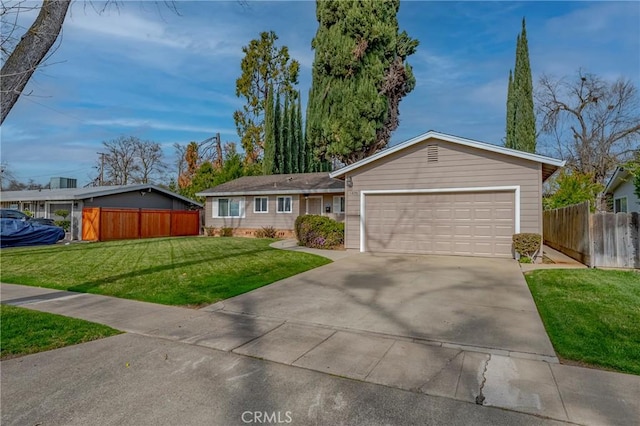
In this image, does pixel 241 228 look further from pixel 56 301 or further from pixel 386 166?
pixel 56 301

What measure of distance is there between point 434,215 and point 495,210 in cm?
192

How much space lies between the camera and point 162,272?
9.02 metres

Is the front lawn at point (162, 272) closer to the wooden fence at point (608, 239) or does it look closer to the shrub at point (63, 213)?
the wooden fence at point (608, 239)

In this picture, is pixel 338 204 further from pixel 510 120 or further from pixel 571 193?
pixel 510 120

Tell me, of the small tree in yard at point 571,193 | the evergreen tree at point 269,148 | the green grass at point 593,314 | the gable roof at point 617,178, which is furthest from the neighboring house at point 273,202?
the gable roof at point 617,178

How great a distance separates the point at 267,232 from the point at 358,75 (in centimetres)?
1191

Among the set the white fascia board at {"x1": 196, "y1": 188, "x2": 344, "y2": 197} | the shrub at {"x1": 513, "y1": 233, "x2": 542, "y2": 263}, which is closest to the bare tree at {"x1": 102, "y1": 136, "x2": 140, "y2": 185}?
the white fascia board at {"x1": 196, "y1": 188, "x2": 344, "y2": 197}

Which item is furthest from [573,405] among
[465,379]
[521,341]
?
[521,341]

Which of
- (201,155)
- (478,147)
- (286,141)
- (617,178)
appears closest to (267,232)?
(286,141)

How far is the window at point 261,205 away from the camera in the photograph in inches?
843

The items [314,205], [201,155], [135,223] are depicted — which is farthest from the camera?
[201,155]

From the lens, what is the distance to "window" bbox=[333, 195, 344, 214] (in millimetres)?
19609

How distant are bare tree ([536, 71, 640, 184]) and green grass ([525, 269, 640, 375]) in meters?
21.5

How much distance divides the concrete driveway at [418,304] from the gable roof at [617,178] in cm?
1123
